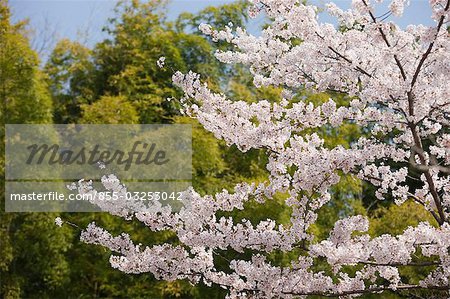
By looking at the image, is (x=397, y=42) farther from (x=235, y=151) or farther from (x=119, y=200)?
(x=235, y=151)

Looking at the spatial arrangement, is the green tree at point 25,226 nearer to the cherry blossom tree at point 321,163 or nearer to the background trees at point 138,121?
the background trees at point 138,121

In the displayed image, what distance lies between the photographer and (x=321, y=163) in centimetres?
264

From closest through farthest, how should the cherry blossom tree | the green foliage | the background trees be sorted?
1. the cherry blossom tree
2. the background trees
3. the green foliage

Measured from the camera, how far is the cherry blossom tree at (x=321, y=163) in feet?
8.50

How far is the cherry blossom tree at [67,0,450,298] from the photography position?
8.50 ft

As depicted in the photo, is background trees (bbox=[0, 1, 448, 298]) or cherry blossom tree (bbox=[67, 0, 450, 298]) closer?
cherry blossom tree (bbox=[67, 0, 450, 298])

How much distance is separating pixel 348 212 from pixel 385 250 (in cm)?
561

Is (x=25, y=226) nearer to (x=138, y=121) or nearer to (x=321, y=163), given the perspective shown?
(x=138, y=121)

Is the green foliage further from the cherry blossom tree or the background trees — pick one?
the cherry blossom tree

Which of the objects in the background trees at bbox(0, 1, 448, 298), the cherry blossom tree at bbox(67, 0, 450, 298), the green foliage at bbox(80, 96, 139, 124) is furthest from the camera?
the green foliage at bbox(80, 96, 139, 124)

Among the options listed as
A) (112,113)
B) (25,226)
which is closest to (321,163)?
(112,113)

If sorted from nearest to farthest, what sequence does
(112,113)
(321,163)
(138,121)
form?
(321,163) → (112,113) → (138,121)

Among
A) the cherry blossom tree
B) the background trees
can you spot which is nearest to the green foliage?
the background trees

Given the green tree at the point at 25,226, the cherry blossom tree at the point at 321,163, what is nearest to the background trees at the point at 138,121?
the green tree at the point at 25,226
